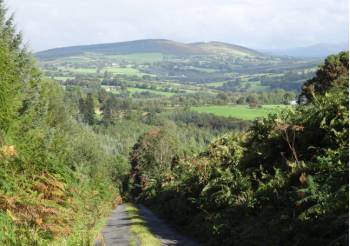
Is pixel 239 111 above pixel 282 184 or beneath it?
beneath

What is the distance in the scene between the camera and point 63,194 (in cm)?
1619

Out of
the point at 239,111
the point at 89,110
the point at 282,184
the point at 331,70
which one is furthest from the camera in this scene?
the point at 89,110

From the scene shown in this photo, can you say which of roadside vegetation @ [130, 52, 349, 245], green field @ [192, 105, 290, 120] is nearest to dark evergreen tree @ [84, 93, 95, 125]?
green field @ [192, 105, 290, 120]

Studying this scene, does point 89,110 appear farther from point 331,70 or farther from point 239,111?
point 331,70

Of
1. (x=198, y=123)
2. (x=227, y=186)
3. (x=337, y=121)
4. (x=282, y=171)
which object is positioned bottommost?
(x=198, y=123)

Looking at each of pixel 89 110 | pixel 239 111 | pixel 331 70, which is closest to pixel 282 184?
pixel 331 70

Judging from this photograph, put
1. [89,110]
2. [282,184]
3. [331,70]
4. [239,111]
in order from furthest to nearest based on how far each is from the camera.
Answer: [89,110] → [239,111] → [331,70] → [282,184]

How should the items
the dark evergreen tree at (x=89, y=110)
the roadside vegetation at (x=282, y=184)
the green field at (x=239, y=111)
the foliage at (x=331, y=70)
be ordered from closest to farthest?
→ the roadside vegetation at (x=282, y=184)
the foliage at (x=331, y=70)
the green field at (x=239, y=111)
the dark evergreen tree at (x=89, y=110)

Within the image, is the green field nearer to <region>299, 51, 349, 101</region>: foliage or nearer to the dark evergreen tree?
the dark evergreen tree

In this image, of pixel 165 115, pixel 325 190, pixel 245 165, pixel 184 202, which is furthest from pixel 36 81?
pixel 165 115

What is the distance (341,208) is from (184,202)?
15223 mm

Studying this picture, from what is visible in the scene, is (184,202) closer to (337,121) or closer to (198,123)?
(337,121)

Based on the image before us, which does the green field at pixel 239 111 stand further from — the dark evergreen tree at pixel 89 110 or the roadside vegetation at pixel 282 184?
the roadside vegetation at pixel 282 184

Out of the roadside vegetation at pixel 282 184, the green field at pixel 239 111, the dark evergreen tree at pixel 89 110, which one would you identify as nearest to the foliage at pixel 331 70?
the roadside vegetation at pixel 282 184
